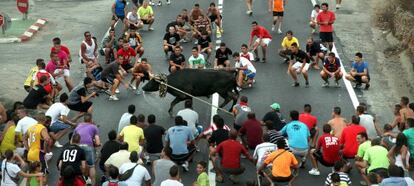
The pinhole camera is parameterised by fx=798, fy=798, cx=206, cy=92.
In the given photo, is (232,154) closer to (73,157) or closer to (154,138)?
(154,138)

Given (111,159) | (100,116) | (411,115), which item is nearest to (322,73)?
(411,115)

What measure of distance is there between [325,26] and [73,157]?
1434 centimetres

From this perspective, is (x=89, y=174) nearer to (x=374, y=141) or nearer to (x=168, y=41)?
(x=374, y=141)

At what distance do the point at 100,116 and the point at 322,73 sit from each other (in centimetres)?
747

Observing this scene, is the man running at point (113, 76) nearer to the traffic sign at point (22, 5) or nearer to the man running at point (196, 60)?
the man running at point (196, 60)

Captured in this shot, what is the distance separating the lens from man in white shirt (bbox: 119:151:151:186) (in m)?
17.2

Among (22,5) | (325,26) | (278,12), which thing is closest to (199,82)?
(325,26)

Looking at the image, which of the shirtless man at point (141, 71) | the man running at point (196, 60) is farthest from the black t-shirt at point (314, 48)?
the shirtless man at point (141, 71)

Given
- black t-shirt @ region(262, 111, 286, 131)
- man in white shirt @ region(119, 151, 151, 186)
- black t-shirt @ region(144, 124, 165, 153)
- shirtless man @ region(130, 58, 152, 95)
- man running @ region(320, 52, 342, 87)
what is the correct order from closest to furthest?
man in white shirt @ region(119, 151, 151, 186)
black t-shirt @ region(144, 124, 165, 153)
black t-shirt @ region(262, 111, 286, 131)
shirtless man @ region(130, 58, 152, 95)
man running @ region(320, 52, 342, 87)

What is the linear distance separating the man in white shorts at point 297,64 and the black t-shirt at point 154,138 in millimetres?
7755

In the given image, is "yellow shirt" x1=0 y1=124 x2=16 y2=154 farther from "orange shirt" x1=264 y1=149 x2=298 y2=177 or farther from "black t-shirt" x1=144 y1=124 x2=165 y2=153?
"orange shirt" x1=264 y1=149 x2=298 y2=177

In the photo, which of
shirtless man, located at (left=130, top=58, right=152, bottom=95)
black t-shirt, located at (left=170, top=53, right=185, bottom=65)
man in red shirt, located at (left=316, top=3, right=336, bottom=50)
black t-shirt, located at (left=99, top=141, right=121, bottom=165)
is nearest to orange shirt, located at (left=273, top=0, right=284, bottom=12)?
man in red shirt, located at (left=316, top=3, right=336, bottom=50)

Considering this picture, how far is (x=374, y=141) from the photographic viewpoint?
18500 millimetres

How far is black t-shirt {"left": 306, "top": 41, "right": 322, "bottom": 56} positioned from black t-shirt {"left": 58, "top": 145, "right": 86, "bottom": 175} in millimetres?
11739
